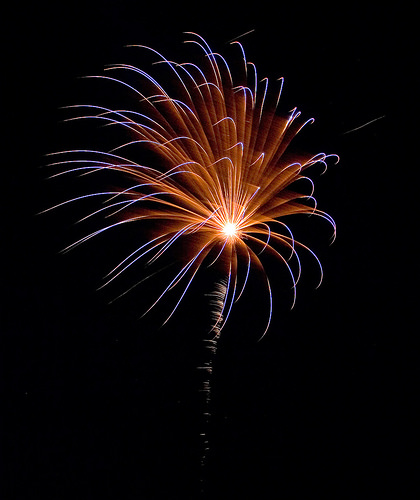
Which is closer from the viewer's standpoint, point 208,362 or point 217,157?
point 217,157

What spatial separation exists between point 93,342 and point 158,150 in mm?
2290

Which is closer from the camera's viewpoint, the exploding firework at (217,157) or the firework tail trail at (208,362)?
the exploding firework at (217,157)

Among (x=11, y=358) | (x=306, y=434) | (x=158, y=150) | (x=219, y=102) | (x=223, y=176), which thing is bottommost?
(x=306, y=434)

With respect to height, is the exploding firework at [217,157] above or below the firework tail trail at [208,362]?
above

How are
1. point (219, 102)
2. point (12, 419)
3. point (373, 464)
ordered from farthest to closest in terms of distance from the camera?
1. point (12, 419)
2. point (373, 464)
3. point (219, 102)

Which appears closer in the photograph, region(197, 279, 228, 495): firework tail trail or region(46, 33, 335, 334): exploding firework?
region(46, 33, 335, 334): exploding firework

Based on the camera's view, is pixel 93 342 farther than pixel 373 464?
Yes

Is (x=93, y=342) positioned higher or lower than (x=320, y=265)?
lower

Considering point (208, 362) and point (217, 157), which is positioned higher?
point (217, 157)

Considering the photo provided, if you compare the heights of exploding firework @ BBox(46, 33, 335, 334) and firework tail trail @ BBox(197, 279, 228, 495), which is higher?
exploding firework @ BBox(46, 33, 335, 334)

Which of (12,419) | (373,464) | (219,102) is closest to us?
(219,102)

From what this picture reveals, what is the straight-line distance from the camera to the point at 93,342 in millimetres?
4215

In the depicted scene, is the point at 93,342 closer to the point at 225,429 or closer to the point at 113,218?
the point at 113,218

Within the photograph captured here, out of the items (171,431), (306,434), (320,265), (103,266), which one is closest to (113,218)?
(103,266)
